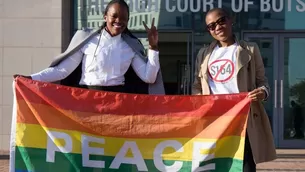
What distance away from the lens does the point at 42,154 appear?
15.7ft

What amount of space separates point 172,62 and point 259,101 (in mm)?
7747

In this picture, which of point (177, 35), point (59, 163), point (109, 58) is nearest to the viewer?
point (59, 163)

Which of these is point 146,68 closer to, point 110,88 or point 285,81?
point 110,88

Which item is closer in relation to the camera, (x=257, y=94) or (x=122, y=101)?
(x=257, y=94)

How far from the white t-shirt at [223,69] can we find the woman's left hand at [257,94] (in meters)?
0.15

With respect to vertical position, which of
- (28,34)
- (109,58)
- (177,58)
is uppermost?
(28,34)

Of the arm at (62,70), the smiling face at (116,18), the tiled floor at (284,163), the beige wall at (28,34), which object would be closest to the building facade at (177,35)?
the beige wall at (28,34)

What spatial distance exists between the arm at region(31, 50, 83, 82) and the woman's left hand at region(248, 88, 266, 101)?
1.39m

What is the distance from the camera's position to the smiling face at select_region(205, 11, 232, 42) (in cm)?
460

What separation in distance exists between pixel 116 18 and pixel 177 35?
24.9 ft

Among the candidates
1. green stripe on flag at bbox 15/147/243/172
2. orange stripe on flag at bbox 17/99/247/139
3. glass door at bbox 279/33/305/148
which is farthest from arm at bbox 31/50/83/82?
glass door at bbox 279/33/305/148

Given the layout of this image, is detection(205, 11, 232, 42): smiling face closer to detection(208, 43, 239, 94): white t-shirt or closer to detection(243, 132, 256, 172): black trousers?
detection(208, 43, 239, 94): white t-shirt

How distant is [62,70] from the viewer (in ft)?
16.5

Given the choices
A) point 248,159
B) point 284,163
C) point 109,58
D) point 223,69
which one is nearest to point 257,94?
point 223,69
